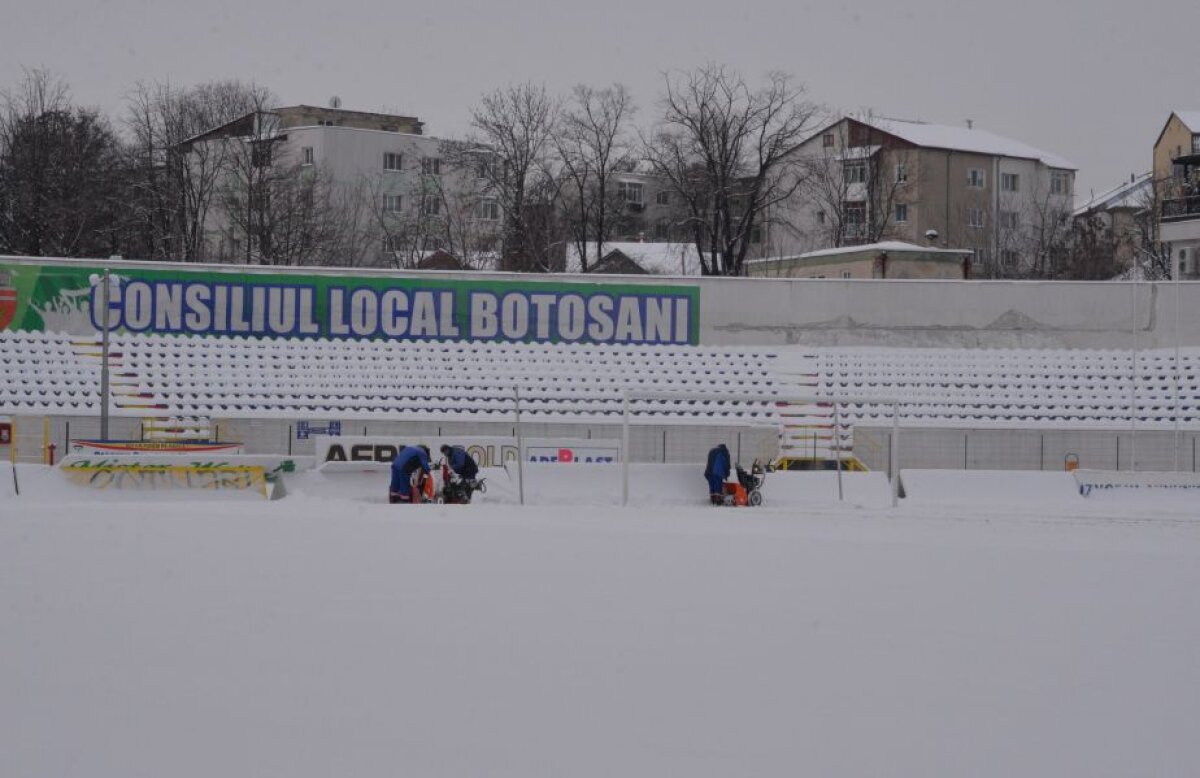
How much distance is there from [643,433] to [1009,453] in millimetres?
8555

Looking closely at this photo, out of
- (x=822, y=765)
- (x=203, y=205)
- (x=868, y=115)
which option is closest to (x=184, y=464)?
(x=822, y=765)

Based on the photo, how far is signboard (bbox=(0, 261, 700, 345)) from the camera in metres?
34.7

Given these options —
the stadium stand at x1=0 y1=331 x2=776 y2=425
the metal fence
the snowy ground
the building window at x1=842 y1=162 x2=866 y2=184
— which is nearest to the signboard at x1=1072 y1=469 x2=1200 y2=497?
the metal fence

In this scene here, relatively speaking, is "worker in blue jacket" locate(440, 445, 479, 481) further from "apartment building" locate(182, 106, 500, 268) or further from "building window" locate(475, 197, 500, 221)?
"building window" locate(475, 197, 500, 221)

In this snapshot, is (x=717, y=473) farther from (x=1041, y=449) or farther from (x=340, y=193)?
(x=340, y=193)

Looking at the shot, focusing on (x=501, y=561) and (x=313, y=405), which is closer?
(x=501, y=561)

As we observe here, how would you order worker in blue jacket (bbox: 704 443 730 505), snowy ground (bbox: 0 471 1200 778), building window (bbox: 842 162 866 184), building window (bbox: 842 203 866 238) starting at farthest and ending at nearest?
building window (bbox: 842 162 866 184)
building window (bbox: 842 203 866 238)
worker in blue jacket (bbox: 704 443 730 505)
snowy ground (bbox: 0 471 1200 778)

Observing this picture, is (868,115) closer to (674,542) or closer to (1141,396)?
(1141,396)

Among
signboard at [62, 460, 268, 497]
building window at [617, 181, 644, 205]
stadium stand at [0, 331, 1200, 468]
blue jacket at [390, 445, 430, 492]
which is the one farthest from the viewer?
building window at [617, 181, 644, 205]

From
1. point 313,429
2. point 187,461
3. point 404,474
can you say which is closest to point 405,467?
point 404,474

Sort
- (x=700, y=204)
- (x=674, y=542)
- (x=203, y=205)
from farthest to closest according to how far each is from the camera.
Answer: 1. (x=203, y=205)
2. (x=700, y=204)
3. (x=674, y=542)

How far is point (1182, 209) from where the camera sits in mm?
43312

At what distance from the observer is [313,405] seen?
31.3m

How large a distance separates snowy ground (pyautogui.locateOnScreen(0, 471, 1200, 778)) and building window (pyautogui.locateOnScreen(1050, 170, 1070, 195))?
69.9 m
